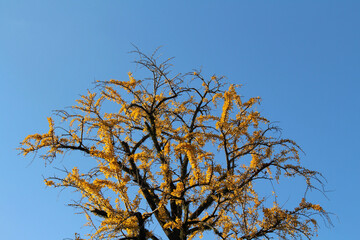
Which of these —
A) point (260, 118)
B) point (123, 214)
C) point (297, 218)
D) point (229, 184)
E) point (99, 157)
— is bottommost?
Result: point (297, 218)

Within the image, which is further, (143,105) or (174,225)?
(143,105)

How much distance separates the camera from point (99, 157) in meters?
7.86

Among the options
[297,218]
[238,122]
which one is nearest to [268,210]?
[297,218]

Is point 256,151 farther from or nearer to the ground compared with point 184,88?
nearer to the ground

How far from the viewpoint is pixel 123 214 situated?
7.22 meters

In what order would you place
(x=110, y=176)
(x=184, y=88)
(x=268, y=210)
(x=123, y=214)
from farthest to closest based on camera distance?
(x=184, y=88) → (x=268, y=210) → (x=110, y=176) → (x=123, y=214)

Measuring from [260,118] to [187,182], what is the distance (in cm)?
261

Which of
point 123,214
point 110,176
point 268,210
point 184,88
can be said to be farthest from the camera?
point 184,88

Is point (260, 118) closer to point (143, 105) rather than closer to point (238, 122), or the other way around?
point (238, 122)

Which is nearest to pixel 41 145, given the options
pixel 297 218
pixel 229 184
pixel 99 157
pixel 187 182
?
pixel 99 157

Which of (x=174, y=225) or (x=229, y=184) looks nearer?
(x=229, y=184)

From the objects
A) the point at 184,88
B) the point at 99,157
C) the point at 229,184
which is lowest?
the point at 229,184

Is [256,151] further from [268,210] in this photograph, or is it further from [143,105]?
[143,105]

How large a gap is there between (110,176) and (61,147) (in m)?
1.80
